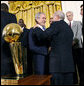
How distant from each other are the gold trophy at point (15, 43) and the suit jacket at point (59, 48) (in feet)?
2.55

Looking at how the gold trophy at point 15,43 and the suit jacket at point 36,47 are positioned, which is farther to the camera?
the suit jacket at point 36,47

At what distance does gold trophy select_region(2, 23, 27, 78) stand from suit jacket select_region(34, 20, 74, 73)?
78 centimetres

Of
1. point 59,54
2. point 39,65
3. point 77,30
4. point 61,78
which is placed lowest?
point 61,78

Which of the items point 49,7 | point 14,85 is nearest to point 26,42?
point 14,85

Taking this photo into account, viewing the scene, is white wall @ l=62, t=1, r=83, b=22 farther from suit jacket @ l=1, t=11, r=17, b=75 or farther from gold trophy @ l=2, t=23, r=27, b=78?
gold trophy @ l=2, t=23, r=27, b=78

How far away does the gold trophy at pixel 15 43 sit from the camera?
2.21 metres

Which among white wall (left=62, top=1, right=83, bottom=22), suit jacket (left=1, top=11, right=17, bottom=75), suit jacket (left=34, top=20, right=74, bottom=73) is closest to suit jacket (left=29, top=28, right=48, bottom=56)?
suit jacket (left=34, top=20, right=74, bottom=73)

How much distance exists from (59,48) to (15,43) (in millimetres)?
986

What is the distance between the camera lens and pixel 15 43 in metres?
2.25

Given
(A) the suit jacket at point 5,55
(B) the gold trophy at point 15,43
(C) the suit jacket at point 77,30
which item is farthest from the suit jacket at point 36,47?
(C) the suit jacket at point 77,30

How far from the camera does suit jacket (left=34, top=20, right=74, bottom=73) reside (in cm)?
300

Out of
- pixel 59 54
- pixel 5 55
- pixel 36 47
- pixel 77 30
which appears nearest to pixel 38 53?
pixel 36 47

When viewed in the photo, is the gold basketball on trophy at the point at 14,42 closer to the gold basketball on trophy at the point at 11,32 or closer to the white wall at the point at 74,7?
the gold basketball on trophy at the point at 11,32

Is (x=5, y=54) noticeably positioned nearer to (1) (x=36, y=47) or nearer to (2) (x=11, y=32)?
(2) (x=11, y=32)
